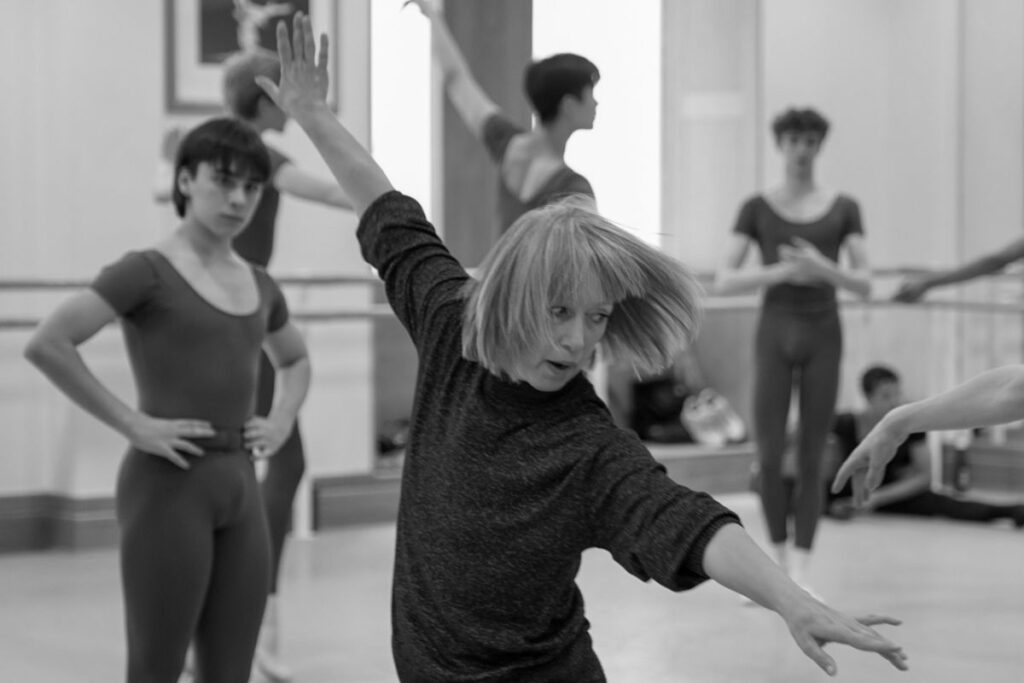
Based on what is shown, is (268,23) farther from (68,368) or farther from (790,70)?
(68,368)

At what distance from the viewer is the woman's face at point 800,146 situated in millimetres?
5379

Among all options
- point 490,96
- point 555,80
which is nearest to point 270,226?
point 555,80

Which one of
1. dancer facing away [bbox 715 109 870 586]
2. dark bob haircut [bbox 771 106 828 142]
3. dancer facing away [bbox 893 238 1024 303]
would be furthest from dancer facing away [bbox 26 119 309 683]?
dark bob haircut [bbox 771 106 828 142]

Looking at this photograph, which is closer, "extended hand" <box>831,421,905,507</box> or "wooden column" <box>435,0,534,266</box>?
"extended hand" <box>831,421,905,507</box>

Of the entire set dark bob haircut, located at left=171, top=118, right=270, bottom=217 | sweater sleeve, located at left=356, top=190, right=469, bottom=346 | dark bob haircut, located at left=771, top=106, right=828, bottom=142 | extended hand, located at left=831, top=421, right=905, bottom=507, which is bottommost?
extended hand, located at left=831, top=421, right=905, bottom=507

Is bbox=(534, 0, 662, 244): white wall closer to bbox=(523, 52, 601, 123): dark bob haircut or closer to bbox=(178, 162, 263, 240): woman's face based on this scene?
bbox=(523, 52, 601, 123): dark bob haircut

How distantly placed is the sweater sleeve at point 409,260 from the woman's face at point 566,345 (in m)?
0.21

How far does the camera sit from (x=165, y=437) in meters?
2.69

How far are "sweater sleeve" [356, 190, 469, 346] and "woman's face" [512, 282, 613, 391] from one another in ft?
0.69

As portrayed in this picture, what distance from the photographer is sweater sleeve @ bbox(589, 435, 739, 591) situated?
1681mm

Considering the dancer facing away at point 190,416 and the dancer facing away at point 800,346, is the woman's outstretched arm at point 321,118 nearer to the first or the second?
the dancer facing away at point 190,416

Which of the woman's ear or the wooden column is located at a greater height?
the wooden column

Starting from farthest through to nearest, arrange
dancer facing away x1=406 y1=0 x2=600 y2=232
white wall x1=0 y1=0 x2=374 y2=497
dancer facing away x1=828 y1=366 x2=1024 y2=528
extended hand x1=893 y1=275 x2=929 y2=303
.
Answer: dancer facing away x1=828 y1=366 x2=1024 y2=528, white wall x1=0 y1=0 x2=374 y2=497, extended hand x1=893 y1=275 x2=929 y2=303, dancer facing away x1=406 y1=0 x2=600 y2=232

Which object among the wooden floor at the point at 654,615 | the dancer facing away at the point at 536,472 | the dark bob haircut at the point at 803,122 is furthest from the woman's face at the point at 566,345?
the dark bob haircut at the point at 803,122
